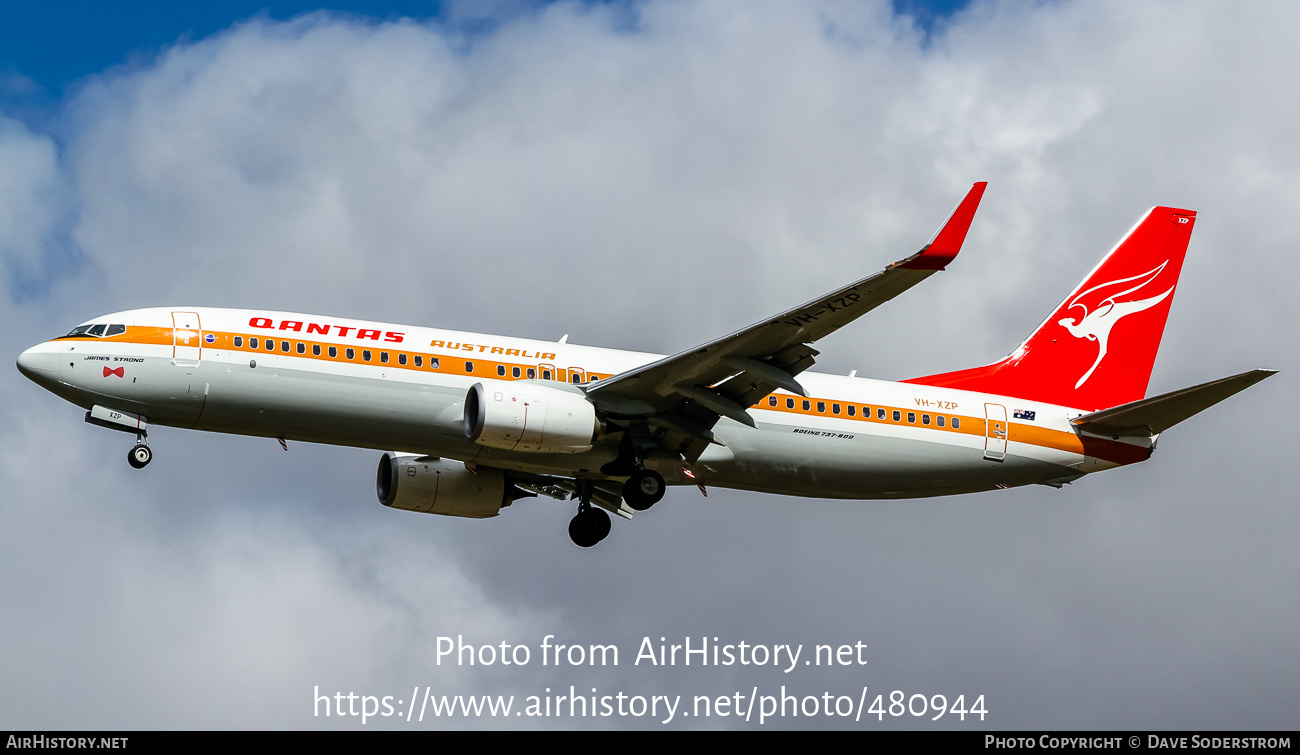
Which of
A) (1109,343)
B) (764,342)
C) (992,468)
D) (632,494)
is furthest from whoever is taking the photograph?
(1109,343)

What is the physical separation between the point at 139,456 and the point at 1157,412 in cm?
2323

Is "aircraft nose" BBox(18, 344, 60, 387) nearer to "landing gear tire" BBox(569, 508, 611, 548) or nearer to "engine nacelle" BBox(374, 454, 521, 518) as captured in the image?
"engine nacelle" BBox(374, 454, 521, 518)

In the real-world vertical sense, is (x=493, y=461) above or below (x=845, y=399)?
below

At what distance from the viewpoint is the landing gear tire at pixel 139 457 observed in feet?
100

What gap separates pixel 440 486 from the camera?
36.7 meters

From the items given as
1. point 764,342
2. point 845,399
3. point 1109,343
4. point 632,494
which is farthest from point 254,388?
point 1109,343

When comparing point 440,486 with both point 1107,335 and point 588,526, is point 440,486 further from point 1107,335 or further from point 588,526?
point 1107,335

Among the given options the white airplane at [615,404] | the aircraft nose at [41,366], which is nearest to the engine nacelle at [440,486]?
the white airplane at [615,404]

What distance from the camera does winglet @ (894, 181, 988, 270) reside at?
25688 mm

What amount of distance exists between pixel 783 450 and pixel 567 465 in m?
5.03

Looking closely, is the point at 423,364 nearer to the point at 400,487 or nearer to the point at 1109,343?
the point at 400,487

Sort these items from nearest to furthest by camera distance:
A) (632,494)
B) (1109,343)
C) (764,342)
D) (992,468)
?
(764,342), (632,494), (992,468), (1109,343)

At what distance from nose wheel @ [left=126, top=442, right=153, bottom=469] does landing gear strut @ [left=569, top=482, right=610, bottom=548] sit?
35.5ft

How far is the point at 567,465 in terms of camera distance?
3322cm
